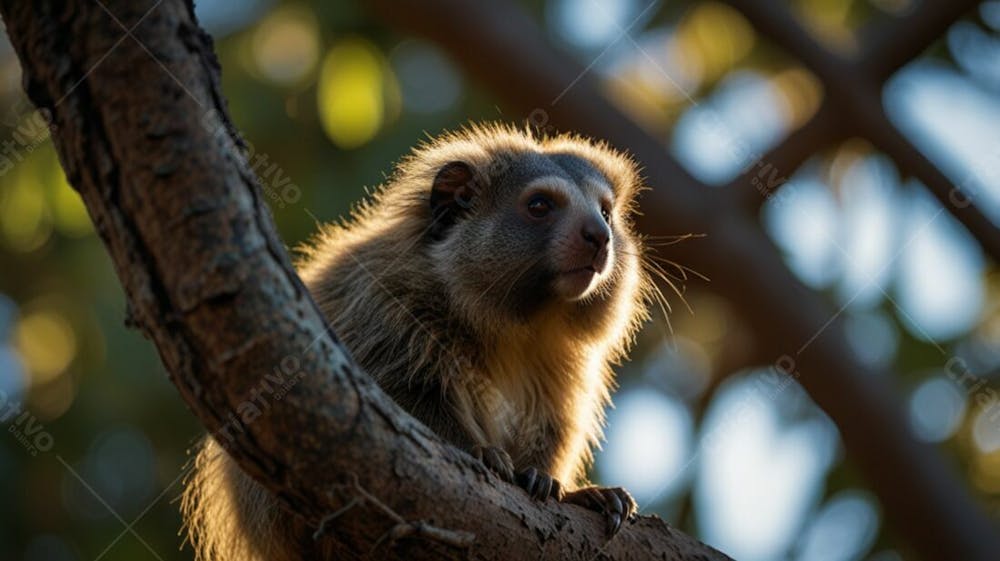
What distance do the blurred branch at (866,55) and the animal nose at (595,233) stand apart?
342cm

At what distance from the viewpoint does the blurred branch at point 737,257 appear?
833 cm

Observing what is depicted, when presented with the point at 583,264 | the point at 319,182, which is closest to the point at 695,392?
the point at 319,182

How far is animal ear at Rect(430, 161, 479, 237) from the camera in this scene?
6465 millimetres

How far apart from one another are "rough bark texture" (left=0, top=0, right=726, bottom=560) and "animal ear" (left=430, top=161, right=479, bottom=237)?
249cm

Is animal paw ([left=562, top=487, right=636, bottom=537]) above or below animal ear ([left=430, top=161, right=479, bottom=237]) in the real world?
below

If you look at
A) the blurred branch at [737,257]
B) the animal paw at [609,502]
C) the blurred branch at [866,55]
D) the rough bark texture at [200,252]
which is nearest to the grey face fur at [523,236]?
the animal paw at [609,502]

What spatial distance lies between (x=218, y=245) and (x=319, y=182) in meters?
6.28

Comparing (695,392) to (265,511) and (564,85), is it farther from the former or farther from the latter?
(265,511)

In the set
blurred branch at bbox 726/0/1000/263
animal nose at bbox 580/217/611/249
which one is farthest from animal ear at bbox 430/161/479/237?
blurred branch at bbox 726/0/1000/263

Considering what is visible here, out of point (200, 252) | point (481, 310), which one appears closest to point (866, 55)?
point (481, 310)

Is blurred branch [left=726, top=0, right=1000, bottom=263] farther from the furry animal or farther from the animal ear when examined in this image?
the animal ear

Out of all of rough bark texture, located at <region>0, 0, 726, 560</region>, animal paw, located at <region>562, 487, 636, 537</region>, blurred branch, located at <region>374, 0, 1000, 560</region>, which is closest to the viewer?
rough bark texture, located at <region>0, 0, 726, 560</region>

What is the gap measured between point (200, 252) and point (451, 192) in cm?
301

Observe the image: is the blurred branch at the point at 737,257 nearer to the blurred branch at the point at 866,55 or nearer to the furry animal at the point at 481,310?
the blurred branch at the point at 866,55
